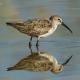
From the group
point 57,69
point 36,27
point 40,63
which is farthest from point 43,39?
point 57,69

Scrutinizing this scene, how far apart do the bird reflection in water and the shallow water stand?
0.42 feet

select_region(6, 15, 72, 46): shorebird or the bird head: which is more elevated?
select_region(6, 15, 72, 46): shorebird

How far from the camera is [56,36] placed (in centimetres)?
1395

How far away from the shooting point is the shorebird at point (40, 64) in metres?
11.1

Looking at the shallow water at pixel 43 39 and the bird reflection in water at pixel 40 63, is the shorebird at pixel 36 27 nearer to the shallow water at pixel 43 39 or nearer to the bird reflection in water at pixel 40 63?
the shallow water at pixel 43 39

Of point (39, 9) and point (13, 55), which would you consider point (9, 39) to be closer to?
point (13, 55)

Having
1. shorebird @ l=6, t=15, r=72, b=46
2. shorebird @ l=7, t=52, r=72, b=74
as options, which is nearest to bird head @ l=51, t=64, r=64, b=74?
shorebird @ l=7, t=52, r=72, b=74

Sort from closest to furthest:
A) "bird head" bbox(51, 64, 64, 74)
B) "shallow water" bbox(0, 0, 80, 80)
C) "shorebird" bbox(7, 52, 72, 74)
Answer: "shallow water" bbox(0, 0, 80, 80), "bird head" bbox(51, 64, 64, 74), "shorebird" bbox(7, 52, 72, 74)

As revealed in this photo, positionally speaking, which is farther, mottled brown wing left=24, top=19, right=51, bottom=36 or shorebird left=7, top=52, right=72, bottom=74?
mottled brown wing left=24, top=19, right=51, bottom=36

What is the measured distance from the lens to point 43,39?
1392 cm

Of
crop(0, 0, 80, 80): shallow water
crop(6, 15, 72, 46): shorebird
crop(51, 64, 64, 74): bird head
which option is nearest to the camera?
crop(0, 0, 80, 80): shallow water

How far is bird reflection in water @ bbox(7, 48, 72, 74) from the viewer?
1115cm

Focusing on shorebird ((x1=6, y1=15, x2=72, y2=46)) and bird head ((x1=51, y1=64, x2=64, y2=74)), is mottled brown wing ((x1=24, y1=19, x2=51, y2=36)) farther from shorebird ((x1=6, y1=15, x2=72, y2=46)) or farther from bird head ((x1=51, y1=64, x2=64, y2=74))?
bird head ((x1=51, y1=64, x2=64, y2=74))

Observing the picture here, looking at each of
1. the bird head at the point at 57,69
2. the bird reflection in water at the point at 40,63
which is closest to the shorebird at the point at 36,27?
the bird reflection in water at the point at 40,63
